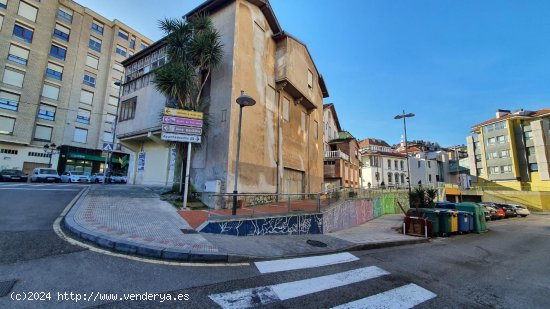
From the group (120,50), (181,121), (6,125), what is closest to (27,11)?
(120,50)

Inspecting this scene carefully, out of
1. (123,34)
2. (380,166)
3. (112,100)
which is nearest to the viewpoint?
(112,100)

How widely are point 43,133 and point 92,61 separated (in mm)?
13009

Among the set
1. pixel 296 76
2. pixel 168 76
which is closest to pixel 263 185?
pixel 168 76

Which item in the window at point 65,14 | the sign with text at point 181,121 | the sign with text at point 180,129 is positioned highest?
the window at point 65,14

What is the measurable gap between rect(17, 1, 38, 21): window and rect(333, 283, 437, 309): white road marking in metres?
46.6

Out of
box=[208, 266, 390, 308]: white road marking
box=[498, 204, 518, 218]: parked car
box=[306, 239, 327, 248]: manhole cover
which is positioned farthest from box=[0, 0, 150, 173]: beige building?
box=[498, 204, 518, 218]: parked car

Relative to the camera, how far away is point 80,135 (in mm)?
36094

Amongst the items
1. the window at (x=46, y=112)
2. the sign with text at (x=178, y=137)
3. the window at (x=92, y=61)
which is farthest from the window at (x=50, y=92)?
the sign with text at (x=178, y=137)

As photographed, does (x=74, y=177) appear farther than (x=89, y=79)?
No

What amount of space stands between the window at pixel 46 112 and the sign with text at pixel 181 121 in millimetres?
34355

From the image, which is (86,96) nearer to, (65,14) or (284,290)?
(65,14)

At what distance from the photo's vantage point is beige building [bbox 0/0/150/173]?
1165 inches

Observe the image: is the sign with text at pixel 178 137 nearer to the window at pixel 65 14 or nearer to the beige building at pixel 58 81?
the beige building at pixel 58 81

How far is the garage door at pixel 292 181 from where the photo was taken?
17.9 metres
